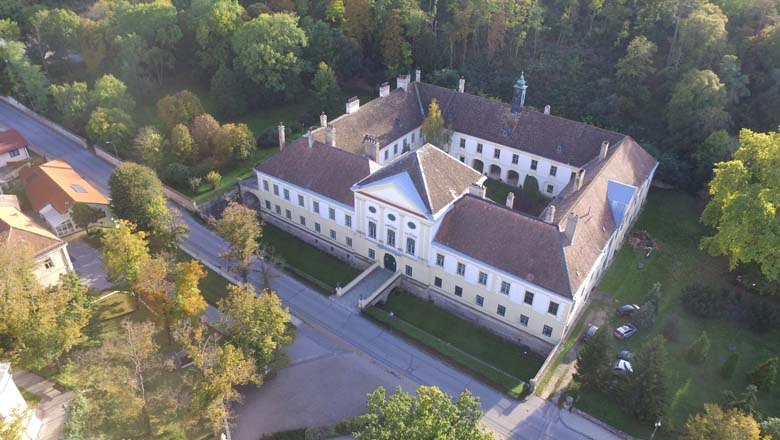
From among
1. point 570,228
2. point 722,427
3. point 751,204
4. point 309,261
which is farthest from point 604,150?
point 309,261

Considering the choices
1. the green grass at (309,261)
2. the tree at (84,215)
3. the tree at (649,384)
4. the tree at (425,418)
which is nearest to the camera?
the tree at (425,418)

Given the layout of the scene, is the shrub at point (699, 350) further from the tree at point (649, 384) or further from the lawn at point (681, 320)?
the tree at point (649, 384)

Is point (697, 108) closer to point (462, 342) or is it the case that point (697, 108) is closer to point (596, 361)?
point (596, 361)

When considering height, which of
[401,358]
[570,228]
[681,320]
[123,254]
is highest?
[570,228]

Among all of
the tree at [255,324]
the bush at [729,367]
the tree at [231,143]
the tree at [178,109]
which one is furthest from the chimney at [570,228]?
the tree at [178,109]

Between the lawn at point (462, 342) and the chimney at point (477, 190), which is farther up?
the chimney at point (477, 190)

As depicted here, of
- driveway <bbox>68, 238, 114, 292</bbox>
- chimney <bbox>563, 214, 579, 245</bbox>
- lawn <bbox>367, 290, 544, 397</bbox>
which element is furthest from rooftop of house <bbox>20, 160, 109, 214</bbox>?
chimney <bbox>563, 214, 579, 245</bbox>
